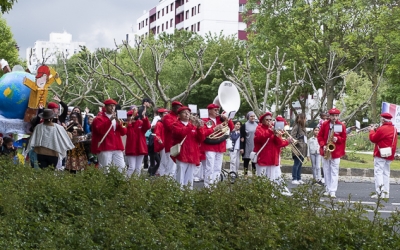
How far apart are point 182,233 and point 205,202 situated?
79.8 inches

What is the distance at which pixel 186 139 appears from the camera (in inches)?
543

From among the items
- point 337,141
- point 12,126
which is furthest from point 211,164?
point 12,126

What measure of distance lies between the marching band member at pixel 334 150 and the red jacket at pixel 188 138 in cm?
321

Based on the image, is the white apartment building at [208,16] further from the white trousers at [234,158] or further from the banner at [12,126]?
the banner at [12,126]

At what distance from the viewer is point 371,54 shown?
38.3 meters

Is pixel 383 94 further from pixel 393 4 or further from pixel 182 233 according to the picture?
pixel 182 233

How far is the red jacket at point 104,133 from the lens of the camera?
14883mm

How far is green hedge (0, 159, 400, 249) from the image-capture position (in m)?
7.26

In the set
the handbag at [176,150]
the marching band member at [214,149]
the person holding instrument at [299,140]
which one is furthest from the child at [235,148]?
the handbag at [176,150]

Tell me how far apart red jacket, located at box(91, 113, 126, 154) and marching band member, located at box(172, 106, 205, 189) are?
1.52m

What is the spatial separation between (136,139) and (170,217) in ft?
26.7

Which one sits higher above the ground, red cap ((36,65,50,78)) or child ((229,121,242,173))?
red cap ((36,65,50,78))

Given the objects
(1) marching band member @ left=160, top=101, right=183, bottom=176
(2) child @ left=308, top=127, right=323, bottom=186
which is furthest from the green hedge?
(2) child @ left=308, top=127, right=323, bottom=186

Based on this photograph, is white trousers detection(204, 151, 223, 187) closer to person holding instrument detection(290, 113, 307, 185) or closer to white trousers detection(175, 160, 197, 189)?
white trousers detection(175, 160, 197, 189)
